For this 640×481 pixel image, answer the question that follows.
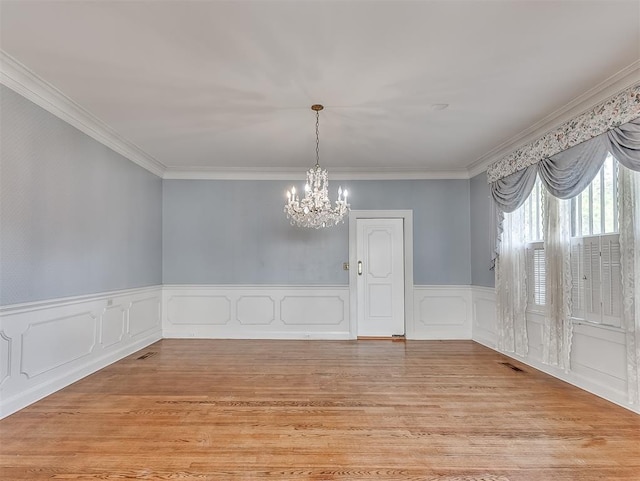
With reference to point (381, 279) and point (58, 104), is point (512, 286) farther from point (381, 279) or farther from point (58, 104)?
point (58, 104)

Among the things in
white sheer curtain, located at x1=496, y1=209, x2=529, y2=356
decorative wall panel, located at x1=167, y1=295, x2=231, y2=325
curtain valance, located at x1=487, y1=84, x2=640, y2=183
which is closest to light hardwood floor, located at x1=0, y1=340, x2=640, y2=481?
white sheer curtain, located at x1=496, y1=209, x2=529, y2=356

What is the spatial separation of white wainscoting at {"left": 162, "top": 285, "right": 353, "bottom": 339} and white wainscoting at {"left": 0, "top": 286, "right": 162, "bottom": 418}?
798 mm

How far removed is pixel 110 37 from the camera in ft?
7.62

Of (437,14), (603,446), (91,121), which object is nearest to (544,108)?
(437,14)

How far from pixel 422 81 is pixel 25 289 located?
3.82 m

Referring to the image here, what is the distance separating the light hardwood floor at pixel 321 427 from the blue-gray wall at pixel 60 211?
110cm

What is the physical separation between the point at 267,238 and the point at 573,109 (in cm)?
430

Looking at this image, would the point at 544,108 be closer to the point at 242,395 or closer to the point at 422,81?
the point at 422,81

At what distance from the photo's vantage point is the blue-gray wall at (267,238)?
5.75 m

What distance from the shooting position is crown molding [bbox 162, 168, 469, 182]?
575cm

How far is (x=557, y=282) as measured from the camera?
3668 mm

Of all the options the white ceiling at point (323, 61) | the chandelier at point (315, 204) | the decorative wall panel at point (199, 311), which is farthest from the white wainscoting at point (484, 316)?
the decorative wall panel at point (199, 311)

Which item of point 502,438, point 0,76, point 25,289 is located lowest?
point 502,438

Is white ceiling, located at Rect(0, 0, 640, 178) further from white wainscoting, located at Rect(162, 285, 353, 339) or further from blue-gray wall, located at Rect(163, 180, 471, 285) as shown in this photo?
white wainscoting, located at Rect(162, 285, 353, 339)
